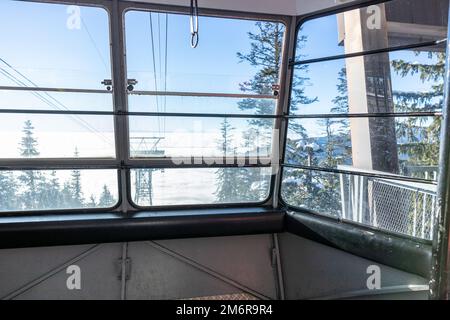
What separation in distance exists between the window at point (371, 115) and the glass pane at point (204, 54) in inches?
12.2

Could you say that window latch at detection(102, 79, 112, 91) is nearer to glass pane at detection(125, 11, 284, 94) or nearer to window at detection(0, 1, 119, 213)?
window at detection(0, 1, 119, 213)

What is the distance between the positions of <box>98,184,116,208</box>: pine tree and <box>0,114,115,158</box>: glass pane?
1.07ft

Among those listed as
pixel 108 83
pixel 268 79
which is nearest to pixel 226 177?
pixel 268 79

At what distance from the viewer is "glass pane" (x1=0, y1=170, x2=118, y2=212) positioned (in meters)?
2.75

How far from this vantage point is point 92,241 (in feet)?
8.77

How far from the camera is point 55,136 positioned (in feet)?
8.96

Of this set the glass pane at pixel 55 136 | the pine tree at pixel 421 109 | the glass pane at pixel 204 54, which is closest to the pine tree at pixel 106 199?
the glass pane at pixel 55 136

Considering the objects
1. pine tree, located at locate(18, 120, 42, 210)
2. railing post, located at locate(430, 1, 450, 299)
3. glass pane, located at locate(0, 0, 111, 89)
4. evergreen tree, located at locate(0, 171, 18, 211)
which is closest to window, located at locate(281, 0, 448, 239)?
railing post, located at locate(430, 1, 450, 299)

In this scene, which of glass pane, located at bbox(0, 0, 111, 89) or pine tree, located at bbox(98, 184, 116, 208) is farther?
pine tree, located at bbox(98, 184, 116, 208)

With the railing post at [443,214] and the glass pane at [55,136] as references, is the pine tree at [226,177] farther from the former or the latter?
the railing post at [443,214]

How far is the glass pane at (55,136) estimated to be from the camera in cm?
265

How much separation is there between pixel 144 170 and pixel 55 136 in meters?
0.79

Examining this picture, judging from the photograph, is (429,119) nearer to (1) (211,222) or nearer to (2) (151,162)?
(1) (211,222)

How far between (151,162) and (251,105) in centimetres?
107
